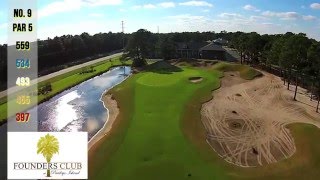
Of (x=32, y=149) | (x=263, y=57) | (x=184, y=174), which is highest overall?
(x=263, y=57)

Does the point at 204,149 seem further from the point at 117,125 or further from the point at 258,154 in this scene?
the point at 117,125

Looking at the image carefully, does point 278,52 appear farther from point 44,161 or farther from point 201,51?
point 44,161

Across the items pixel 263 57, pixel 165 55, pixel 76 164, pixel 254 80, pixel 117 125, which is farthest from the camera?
pixel 165 55

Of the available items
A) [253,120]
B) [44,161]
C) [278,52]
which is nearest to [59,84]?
[253,120]

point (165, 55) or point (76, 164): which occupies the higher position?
point (165, 55)

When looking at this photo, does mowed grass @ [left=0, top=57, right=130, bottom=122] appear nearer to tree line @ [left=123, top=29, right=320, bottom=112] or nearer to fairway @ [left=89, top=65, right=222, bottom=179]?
tree line @ [left=123, top=29, right=320, bottom=112]

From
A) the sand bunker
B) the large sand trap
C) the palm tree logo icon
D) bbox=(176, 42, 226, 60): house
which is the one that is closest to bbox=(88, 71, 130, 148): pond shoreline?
the palm tree logo icon

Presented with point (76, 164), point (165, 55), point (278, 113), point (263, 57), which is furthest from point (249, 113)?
point (165, 55)

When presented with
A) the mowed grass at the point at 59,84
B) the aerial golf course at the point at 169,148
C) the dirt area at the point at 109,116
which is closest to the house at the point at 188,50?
the mowed grass at the point at 59,84
